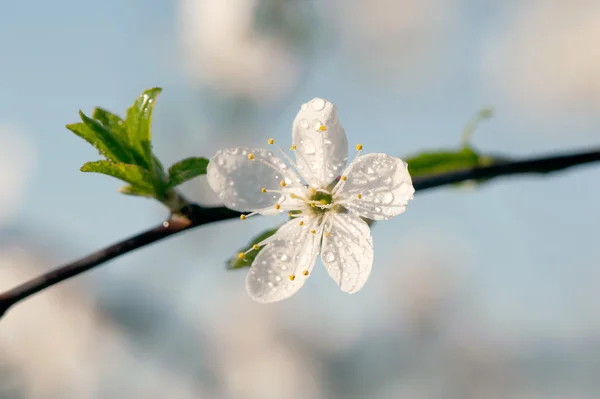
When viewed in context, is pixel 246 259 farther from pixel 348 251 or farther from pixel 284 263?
pixel 348 251

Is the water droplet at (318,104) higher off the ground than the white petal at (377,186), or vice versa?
the water droplet at (318,104)

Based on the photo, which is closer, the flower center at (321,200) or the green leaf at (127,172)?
the green leaf at (127,172)

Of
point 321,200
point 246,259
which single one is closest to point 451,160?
point 321,200

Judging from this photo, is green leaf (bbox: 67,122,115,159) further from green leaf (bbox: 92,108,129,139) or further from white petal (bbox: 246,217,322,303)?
white petal (bbox: 246,217,322,303)

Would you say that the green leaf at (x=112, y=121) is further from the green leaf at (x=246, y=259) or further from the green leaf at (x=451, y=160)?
the green leaf at (x=451, y=160)

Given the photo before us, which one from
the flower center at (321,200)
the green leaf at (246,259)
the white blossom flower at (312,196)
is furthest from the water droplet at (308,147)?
the green leaf at (246,259)

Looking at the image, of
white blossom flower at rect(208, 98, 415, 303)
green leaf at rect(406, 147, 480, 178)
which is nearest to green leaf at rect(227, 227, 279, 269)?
white blossom flower at rect(208, 98, 415, 303)

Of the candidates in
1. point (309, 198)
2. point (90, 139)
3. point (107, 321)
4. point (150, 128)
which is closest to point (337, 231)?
point (309, 198)
